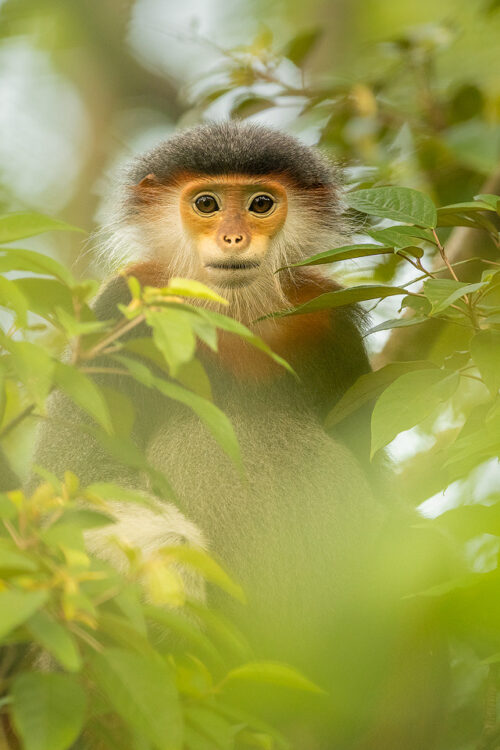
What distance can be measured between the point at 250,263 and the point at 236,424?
651mm

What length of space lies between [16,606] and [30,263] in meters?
0.83

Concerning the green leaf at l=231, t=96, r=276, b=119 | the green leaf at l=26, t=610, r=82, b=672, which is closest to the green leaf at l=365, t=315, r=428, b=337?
the green leaf at l=26, t=610, r=82, b=672

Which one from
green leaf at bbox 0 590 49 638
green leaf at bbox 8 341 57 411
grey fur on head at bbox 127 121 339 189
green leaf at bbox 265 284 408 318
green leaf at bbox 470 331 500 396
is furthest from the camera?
grey fur on head at bbox 127 121 339 189

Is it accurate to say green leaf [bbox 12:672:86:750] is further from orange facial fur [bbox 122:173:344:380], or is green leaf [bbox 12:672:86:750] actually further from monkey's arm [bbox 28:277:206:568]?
orange facial fur [bbox 122:173:344:380]

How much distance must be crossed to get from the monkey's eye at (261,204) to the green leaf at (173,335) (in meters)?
2.26

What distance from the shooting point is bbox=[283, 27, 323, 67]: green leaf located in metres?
4.99

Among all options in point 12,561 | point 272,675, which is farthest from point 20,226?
point 272,675

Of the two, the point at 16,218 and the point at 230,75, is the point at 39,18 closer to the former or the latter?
the point at 230,75

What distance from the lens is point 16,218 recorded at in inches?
75.1

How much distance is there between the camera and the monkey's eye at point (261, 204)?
3.94m

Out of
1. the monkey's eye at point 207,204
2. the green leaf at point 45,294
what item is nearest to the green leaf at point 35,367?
the green leaf at point 45,294

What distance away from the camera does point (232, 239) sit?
A: 3.66m

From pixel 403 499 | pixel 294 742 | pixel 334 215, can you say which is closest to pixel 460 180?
pixel 334 215

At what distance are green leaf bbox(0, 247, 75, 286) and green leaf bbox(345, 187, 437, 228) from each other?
112cm
